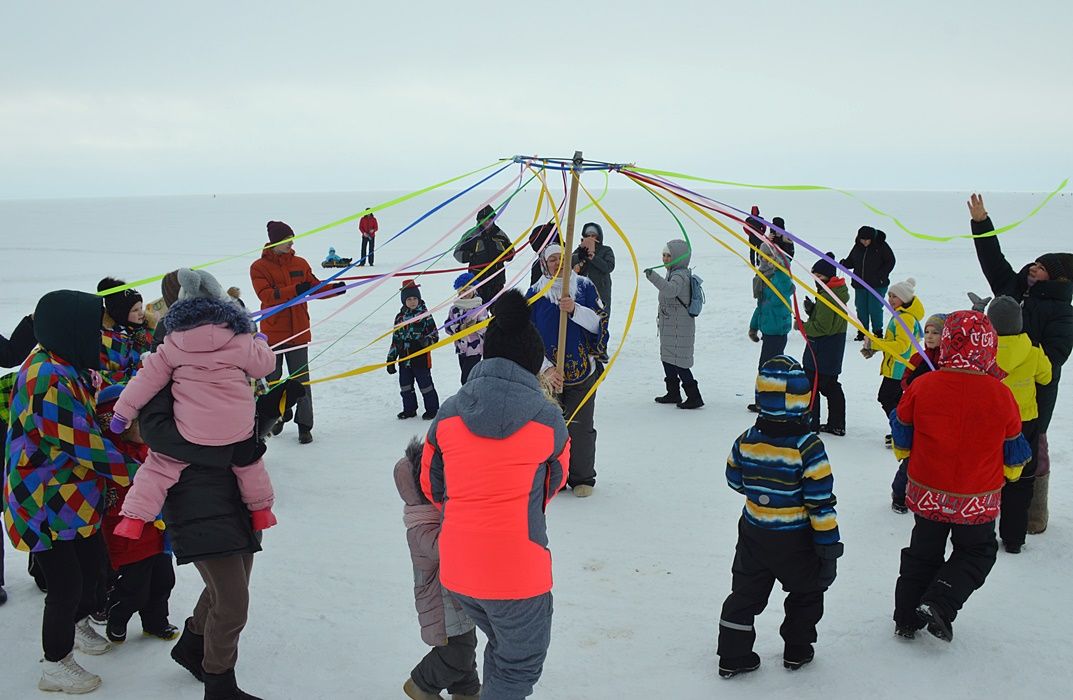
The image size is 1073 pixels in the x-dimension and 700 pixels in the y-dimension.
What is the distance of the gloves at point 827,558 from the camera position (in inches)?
134

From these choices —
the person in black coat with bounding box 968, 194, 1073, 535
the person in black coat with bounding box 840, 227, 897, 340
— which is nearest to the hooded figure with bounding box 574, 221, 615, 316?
the person in black coat with bounding box 840, 227, 897, 340

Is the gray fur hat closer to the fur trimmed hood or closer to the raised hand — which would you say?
the fur trimmed hood

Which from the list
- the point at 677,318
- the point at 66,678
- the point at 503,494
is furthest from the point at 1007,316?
the point at 66,678

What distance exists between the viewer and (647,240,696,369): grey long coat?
8086 millimetres

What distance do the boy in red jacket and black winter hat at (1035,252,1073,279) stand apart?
129 cm

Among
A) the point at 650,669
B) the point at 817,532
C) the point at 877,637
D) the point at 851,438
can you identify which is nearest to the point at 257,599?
the point at 650,669

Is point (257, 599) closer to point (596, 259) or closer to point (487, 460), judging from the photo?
point (487, 460)

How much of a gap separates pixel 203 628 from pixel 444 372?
6585 millimetres

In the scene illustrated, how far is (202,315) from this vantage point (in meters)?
3.26

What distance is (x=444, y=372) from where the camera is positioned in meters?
10.1

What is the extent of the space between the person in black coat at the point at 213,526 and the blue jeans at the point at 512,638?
3.27 feet

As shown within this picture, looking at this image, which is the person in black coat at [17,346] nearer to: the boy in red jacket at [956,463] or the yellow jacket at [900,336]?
the boy in red jacket at [956,463]

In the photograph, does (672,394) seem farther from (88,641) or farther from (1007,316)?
(88,641)

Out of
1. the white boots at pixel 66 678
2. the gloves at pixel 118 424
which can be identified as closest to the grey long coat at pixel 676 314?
the gloves at pixel 118 424
